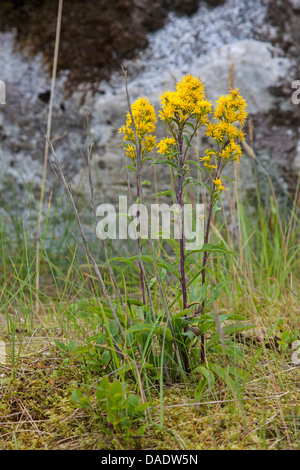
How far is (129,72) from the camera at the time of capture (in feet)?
10.0

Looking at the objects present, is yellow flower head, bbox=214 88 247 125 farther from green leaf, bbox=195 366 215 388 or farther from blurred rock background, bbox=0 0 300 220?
blurred rock background, bbox=0 0 300 220

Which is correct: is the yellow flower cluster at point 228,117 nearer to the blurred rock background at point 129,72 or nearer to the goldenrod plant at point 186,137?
the goldenrod plant at point 186,137

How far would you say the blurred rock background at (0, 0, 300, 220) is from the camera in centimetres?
296

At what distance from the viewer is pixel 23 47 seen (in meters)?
3.23

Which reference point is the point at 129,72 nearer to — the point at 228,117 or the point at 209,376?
the point at 228,117

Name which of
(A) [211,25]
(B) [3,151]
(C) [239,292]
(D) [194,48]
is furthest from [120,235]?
(A) [211,25]

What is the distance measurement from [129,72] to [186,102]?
1889mm

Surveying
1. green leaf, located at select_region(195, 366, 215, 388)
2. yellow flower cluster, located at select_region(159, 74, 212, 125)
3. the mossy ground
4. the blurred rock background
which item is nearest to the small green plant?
the mossy ground

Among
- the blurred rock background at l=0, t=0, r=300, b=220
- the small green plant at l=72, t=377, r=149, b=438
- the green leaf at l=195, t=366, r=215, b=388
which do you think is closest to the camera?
the small green plant at l=72, t=377, r=149, b=438

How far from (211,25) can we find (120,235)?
1661 mm

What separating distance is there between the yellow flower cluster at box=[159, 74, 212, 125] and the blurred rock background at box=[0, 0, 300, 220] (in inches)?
62.1

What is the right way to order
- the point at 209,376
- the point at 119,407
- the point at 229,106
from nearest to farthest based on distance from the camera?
the point at 119,407, the point at 209,376, the point at 229,106

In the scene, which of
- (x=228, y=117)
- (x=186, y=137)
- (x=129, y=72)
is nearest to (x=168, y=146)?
(x=186, y=137)
